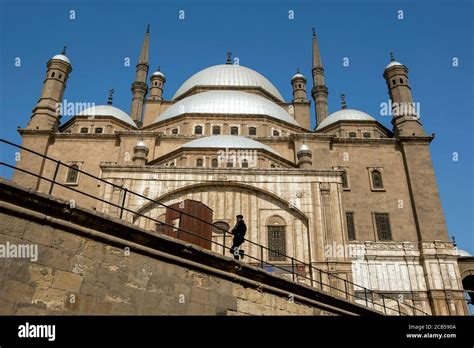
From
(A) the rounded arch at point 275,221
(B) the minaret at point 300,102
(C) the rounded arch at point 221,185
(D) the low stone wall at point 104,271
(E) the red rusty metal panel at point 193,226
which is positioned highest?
(B) the minaret at point 300,102

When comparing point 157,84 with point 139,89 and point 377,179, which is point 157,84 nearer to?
point 139,89

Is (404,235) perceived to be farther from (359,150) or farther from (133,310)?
(133,310)

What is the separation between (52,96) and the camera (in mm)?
30438

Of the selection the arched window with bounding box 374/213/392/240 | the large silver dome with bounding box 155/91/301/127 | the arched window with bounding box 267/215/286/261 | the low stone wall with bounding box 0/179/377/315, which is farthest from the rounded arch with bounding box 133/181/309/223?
the large silver dome with bounding box 155/91/301/127

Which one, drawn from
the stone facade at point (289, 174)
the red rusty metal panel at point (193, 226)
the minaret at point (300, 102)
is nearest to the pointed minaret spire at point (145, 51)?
the stone facade at point (289, 174)

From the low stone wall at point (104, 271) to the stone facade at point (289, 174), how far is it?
25.9ft

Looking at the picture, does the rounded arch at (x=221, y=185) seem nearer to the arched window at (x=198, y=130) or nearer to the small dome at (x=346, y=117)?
the arched window at (x=198, y=130)

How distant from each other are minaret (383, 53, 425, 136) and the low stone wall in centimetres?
2370

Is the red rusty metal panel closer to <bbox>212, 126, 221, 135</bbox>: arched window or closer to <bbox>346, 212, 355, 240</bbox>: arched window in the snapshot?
<bbox>346, 212, 355, 240</bbox>: arched window

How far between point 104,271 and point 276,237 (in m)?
11.3

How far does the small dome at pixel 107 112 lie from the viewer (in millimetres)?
34031

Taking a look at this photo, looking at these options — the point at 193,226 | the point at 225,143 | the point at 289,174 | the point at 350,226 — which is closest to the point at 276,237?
the point at 289,174

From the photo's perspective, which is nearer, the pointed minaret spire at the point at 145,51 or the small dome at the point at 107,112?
the small dome at the point at 107,112
